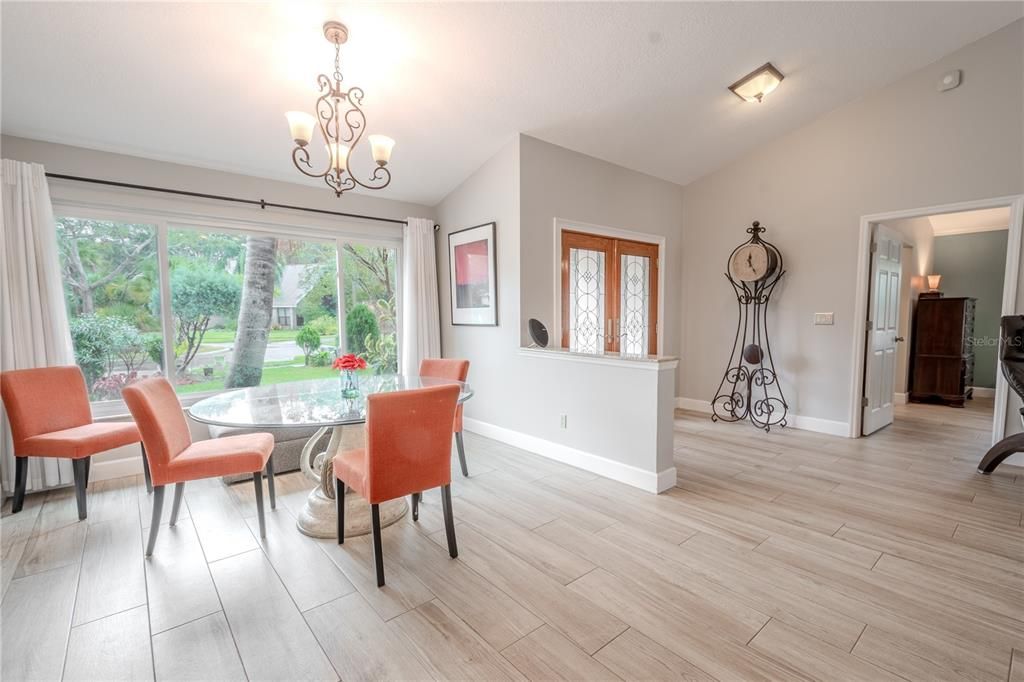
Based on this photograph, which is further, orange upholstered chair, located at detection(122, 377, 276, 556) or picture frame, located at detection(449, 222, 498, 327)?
picture frame, located at detection(449, 222, 498, 327)

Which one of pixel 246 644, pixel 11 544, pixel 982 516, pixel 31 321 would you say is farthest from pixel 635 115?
pixel 11 544

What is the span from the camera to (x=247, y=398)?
8.53ft

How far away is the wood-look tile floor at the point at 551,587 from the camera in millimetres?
1547

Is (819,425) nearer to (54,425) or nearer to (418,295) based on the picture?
(418,295)

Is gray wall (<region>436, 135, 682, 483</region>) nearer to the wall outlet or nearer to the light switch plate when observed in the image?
the wall outlet

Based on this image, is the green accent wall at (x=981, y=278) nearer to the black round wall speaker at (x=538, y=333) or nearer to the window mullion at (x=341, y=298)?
the black round wall speaker at (x=538, y=333)

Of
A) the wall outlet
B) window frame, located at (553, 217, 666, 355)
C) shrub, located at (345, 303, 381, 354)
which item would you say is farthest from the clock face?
shrub, located at (345, 303, 381, 354)

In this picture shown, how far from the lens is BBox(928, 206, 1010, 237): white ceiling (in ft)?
17.2

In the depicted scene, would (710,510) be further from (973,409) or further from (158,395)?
(973,409)

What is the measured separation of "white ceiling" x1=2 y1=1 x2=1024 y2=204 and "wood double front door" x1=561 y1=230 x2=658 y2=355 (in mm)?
1043

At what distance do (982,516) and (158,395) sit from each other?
184 inches

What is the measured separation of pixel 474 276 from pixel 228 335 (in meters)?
2.20

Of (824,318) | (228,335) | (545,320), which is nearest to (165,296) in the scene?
(228,335)

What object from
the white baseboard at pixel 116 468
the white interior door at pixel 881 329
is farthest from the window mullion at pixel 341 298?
the white interior door at pixel 881 329
